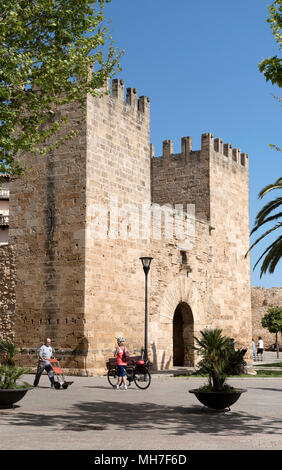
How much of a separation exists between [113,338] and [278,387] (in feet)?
16.6

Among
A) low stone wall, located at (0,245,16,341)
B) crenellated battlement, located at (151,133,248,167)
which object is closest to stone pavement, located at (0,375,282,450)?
low stone wall, located at (0,245,16,341)

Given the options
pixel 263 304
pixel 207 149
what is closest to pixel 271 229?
pixel 207 149

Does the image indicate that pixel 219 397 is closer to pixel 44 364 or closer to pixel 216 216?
pixel 44 364

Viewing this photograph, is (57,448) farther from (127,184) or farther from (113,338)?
(127,184)

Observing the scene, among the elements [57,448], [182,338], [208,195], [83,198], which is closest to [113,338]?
[83,198]

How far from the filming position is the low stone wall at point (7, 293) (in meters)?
18.0

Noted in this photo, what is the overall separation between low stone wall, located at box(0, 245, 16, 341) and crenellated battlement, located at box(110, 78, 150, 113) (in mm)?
5800

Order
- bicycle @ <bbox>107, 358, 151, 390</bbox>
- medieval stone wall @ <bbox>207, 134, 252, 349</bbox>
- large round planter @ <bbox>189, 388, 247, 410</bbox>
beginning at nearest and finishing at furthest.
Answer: large round planter @ <bbox>189, 388, 247, 410</bbox> → bicycle @ <bbox>107, 358, 151, 390</bbox> → medieval stone wall @ <bbox>207, 134, 252, 349</bbox>

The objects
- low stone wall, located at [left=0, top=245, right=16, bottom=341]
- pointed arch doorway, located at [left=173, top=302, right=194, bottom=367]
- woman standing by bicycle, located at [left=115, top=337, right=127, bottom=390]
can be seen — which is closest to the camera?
woman standing by bicycle, located at [left=115, top=337, right=127, bottom=390]

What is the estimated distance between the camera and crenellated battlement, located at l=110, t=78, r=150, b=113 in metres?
18.8

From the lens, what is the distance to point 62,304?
Answer: 16.9m

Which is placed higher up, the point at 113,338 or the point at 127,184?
the point at 127,184

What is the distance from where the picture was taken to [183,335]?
22453 millimetres

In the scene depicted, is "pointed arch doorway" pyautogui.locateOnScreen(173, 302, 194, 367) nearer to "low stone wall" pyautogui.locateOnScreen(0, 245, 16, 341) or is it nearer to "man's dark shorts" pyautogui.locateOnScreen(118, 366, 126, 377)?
"low stone wall" pyautogui.locateOnScreen(0, 245, 16, 341)
